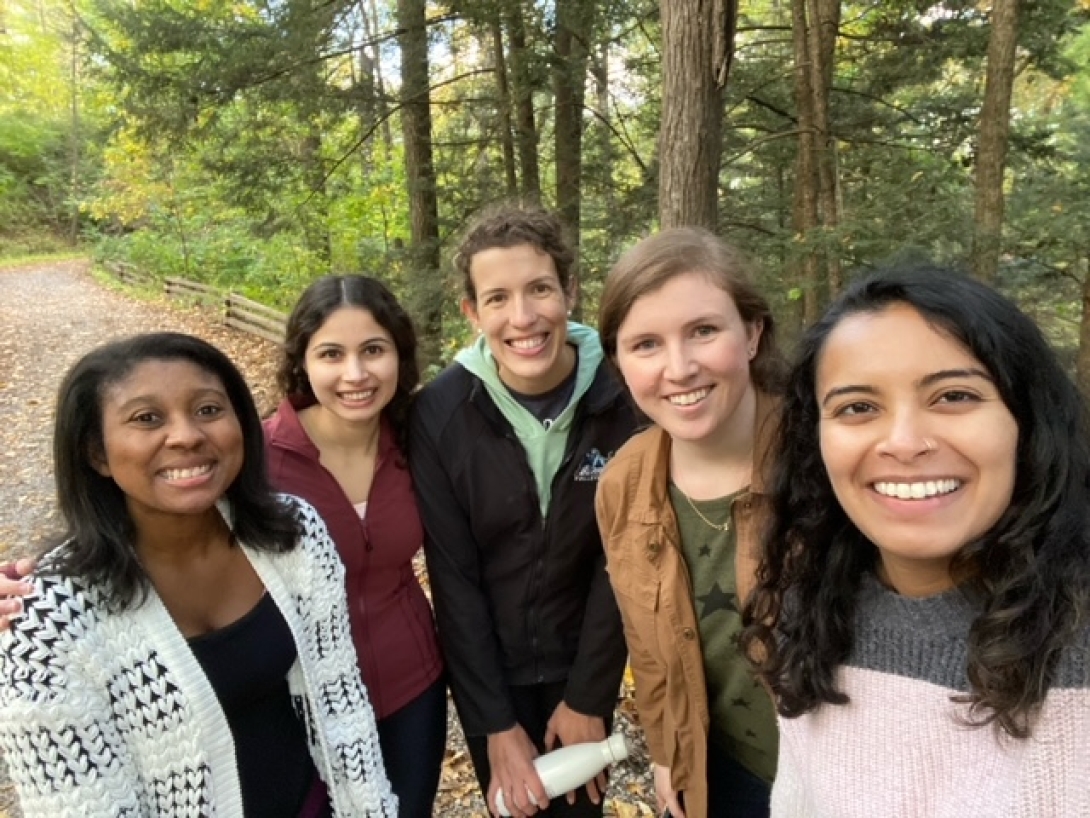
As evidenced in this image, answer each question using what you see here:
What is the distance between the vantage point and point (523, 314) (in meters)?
2.36

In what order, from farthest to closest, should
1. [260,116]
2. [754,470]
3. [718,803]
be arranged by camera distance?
[260,116] → [718,803] → [754,470]

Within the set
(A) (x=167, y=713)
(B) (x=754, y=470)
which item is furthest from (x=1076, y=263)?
(A) (x=167, y=713)

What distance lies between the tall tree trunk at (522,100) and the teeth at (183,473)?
6.35 metres

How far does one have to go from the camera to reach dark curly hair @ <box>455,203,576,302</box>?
245cm

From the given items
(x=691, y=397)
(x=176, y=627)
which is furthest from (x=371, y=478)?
(x=691, y=397)

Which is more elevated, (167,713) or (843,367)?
(843,367)

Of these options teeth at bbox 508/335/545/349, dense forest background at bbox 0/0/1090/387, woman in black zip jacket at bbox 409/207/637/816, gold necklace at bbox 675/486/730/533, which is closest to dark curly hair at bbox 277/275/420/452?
woman in black zip jacket at bbox 409/207/637/816

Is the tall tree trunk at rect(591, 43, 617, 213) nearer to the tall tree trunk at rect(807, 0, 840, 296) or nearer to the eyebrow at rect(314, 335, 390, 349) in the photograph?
the tall tree trunk at rect(807, 0, 840, 296)

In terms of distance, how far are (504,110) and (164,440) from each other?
8174mm

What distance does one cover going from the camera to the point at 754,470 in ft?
6.18

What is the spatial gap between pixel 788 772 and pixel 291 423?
5.94ft

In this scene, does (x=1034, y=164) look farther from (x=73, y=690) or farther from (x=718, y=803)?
(x=73, y=690)

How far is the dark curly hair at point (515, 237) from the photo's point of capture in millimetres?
2447

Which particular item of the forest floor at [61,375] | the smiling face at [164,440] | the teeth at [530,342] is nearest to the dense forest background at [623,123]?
the forest floor at [61,375]
